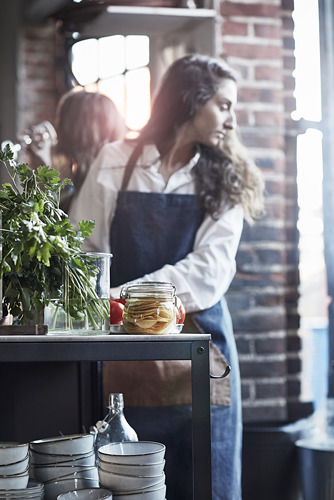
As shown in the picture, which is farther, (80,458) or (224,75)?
(224,75)

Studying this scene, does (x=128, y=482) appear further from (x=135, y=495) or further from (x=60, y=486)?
(x=60, y=486)

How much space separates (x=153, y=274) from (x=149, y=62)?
746 millimetres

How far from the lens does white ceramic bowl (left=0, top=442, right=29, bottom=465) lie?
132 cm

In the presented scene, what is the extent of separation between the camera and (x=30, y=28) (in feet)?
7.98

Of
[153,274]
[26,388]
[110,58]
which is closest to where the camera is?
[26,388]

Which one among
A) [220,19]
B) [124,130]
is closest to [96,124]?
[124,130]

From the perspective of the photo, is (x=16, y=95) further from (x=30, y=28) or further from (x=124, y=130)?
(x=124, y=130)

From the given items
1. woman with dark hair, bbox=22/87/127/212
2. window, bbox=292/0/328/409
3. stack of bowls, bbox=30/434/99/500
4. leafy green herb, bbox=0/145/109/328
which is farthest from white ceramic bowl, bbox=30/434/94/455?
window, bbox=292/0/328/409

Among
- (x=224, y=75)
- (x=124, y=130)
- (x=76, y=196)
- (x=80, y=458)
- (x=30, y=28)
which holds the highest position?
(x=30, y=28)

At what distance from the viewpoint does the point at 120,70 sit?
8.02ft

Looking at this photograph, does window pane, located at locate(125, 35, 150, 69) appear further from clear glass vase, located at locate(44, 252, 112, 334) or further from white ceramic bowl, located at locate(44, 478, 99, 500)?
white ceramic bowl, located at locate(44, 478, 99, 500)

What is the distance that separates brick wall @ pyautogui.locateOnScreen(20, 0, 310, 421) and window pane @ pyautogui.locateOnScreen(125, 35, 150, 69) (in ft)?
0.80

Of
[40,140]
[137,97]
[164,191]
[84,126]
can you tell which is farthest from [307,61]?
[40,140]

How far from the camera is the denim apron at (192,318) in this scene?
2.24 meters
